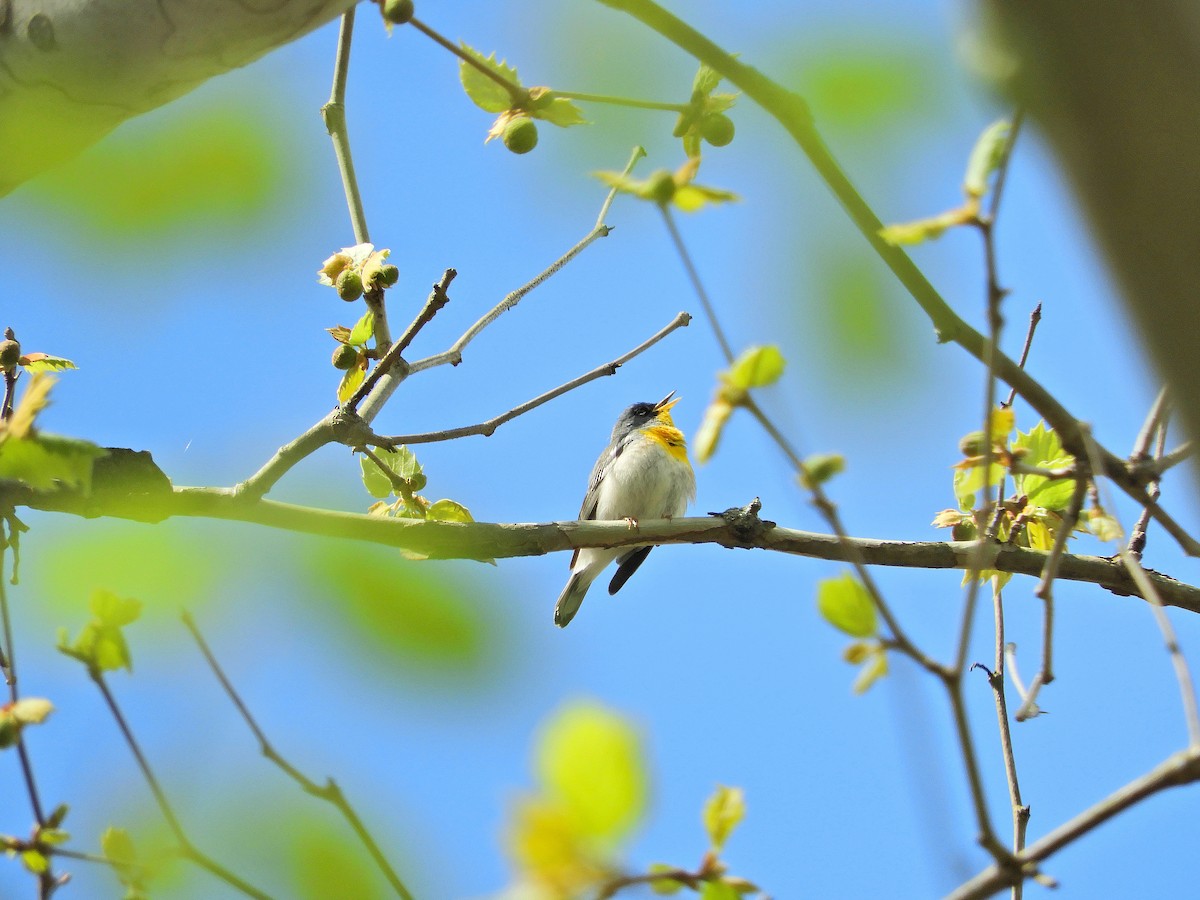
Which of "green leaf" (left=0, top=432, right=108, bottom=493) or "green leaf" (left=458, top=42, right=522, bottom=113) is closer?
"green leaf" (left=0, top=432, right=108, bottom=493)

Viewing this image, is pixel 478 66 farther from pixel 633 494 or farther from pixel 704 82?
pixel 633 494

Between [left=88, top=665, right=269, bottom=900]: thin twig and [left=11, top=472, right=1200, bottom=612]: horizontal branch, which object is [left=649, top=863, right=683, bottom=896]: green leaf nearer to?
[left=88, top=665, right=269, bottom=900]: thin twig

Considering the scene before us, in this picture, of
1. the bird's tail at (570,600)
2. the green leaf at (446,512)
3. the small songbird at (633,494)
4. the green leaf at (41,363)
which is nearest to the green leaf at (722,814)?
the green leaf at (446,512)

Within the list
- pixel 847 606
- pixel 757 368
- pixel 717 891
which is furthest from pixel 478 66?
pixel 717 891

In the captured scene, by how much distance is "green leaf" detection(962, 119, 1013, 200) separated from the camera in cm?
112

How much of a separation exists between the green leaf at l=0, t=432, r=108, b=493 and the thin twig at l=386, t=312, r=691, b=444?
3.85ft

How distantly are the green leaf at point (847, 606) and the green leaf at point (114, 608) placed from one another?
3.15 ft

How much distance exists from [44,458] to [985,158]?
4.51ft

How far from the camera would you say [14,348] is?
8.95 feet

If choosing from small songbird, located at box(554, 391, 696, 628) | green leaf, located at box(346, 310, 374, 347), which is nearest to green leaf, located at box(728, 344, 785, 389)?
green leaf, located at box(346, 310, 374, 347)

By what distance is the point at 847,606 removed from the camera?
1.27 m

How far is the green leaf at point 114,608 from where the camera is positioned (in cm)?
148

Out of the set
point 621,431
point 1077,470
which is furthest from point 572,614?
point 1077,470

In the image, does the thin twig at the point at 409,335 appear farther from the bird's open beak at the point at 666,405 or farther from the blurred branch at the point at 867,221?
the bird's open beak at the point at 666,405
